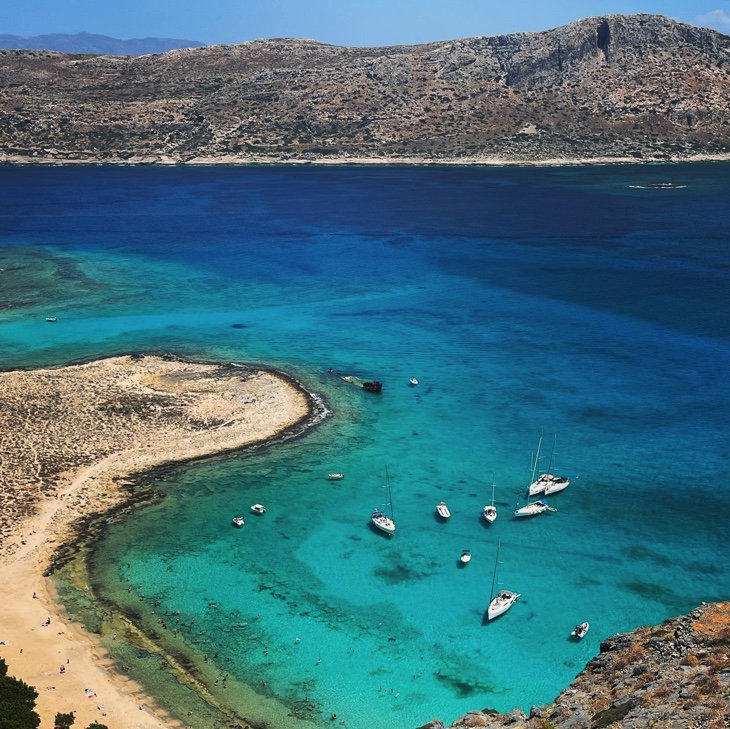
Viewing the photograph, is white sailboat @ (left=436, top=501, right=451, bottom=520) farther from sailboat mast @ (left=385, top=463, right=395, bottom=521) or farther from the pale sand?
the pale sand

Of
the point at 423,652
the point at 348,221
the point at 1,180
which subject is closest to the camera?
the point at 423,652

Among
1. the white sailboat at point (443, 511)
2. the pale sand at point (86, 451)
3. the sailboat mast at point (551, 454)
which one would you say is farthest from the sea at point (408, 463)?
the pale sand at point (86, 451)

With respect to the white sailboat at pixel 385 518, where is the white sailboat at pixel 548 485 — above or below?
above

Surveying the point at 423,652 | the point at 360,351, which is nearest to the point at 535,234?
the point at 360,351

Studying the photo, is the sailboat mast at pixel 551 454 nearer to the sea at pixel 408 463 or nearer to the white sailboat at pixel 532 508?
the sea at pixel 408 463

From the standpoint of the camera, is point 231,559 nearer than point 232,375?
Yes

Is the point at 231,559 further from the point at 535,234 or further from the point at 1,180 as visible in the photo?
the point at 1,180
